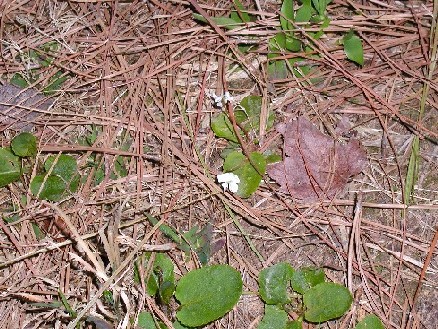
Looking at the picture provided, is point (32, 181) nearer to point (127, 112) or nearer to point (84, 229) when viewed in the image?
point (84, 229)

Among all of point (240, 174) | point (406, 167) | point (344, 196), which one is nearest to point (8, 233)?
point (240, 174)

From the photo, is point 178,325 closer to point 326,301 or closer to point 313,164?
point 326,301

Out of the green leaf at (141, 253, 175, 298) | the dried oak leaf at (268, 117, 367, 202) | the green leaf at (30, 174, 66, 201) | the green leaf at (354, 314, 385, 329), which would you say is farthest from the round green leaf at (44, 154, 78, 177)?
the green leaf at (354, 314, 385, 329)

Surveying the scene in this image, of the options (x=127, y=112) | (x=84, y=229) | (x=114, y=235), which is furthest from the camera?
(x=127, y=112)

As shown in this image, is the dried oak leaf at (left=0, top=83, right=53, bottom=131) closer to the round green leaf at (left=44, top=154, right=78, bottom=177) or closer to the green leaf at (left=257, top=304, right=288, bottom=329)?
the round green leaf at (left=44, top=154, right=78, bottom=177)

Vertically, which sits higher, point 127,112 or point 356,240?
point 127,112
